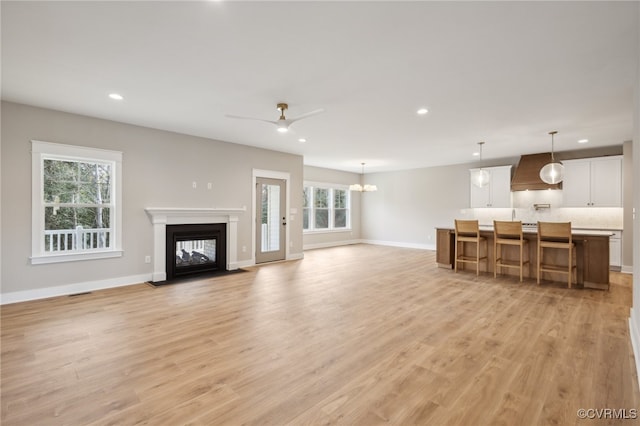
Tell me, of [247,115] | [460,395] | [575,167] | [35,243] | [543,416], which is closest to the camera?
[543,416]

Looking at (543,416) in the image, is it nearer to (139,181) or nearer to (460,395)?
(460,395)

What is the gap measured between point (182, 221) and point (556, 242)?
6587 millimetres

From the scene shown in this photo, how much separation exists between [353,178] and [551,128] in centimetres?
663

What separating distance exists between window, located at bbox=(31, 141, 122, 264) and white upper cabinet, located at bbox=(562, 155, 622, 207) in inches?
359

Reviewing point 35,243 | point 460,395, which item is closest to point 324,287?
point 460,395

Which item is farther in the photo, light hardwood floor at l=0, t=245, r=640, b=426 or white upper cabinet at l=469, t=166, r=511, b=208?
white upper cabinet at l=469, t=166, r=511, b=208

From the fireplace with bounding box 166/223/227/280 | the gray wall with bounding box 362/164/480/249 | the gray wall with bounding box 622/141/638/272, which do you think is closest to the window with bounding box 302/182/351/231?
the gray wall with bounding box 362/164/480/249

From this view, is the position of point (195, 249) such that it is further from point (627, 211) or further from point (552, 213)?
point (627, 211)

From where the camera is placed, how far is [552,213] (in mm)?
7184

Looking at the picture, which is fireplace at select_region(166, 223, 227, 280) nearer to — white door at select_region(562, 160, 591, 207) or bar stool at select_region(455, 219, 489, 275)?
bar stool at select_region(455, 219, 489, 275)

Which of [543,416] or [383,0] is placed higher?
[383,0]

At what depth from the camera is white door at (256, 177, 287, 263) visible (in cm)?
681

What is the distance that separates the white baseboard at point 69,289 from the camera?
397 cm

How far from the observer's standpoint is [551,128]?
505 centimetres
